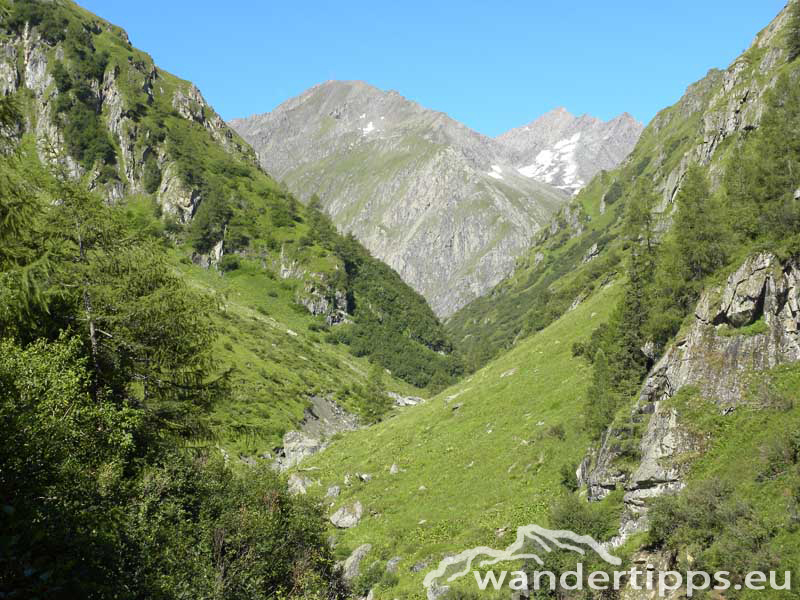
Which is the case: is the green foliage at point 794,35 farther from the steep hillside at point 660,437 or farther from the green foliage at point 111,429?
the green foliage at point 111,429

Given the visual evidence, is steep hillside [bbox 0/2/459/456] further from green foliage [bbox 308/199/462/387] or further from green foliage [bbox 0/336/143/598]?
green foliage [bbox 0/336/143/598]

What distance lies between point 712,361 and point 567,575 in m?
14.3

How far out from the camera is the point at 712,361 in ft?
102

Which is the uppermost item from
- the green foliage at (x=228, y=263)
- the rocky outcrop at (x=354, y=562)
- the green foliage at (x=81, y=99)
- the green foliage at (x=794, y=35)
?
the green foliage at (x=81, y=99)

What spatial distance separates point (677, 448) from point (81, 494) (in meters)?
27.5

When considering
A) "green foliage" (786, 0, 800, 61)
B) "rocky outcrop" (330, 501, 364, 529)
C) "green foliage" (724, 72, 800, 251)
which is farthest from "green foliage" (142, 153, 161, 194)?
"green foliage" (724, 72, 800, 251)

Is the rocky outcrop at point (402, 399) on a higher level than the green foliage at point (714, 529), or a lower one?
higher

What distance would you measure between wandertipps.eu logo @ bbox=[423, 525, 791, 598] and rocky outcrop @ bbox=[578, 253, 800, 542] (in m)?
3.21

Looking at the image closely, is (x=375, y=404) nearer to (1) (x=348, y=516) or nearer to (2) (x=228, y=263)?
(1) (x=348, y=516)

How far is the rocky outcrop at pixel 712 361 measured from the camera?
28.8 m

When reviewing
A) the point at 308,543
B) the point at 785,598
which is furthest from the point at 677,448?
the point at 308,543

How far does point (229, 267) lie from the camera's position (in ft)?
520

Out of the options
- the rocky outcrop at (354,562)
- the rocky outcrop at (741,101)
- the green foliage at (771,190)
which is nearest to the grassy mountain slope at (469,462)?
the rocky outcrop at (354,562)

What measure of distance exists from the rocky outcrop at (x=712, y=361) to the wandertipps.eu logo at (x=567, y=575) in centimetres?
321
